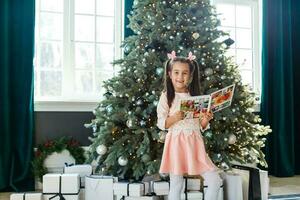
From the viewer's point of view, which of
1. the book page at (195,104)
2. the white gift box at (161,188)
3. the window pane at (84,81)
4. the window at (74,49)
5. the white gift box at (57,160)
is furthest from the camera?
the window pane at (84,81)

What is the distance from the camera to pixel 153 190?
2.79m

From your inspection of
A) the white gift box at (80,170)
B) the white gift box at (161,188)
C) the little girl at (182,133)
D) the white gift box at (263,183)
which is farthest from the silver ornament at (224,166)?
the white gift box at (80,170)

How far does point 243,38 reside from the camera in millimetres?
4637

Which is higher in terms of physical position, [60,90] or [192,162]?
[60,90]

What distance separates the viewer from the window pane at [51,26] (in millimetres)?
3951

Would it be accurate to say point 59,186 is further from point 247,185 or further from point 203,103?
point 247,185

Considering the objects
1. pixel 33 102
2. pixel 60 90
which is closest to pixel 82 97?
pixel 60 90

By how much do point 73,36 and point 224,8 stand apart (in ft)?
6.30

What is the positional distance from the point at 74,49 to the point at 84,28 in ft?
0.90

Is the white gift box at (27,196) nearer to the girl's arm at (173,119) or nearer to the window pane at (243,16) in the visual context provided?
the girl's arm at (173,119)

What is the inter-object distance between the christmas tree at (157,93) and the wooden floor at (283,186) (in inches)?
30.7

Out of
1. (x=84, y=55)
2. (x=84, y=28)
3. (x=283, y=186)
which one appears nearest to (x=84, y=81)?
(x=84, y=55)

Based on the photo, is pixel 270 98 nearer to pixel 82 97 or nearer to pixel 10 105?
pixel 82 97

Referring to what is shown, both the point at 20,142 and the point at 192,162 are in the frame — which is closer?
the point at 192,162
